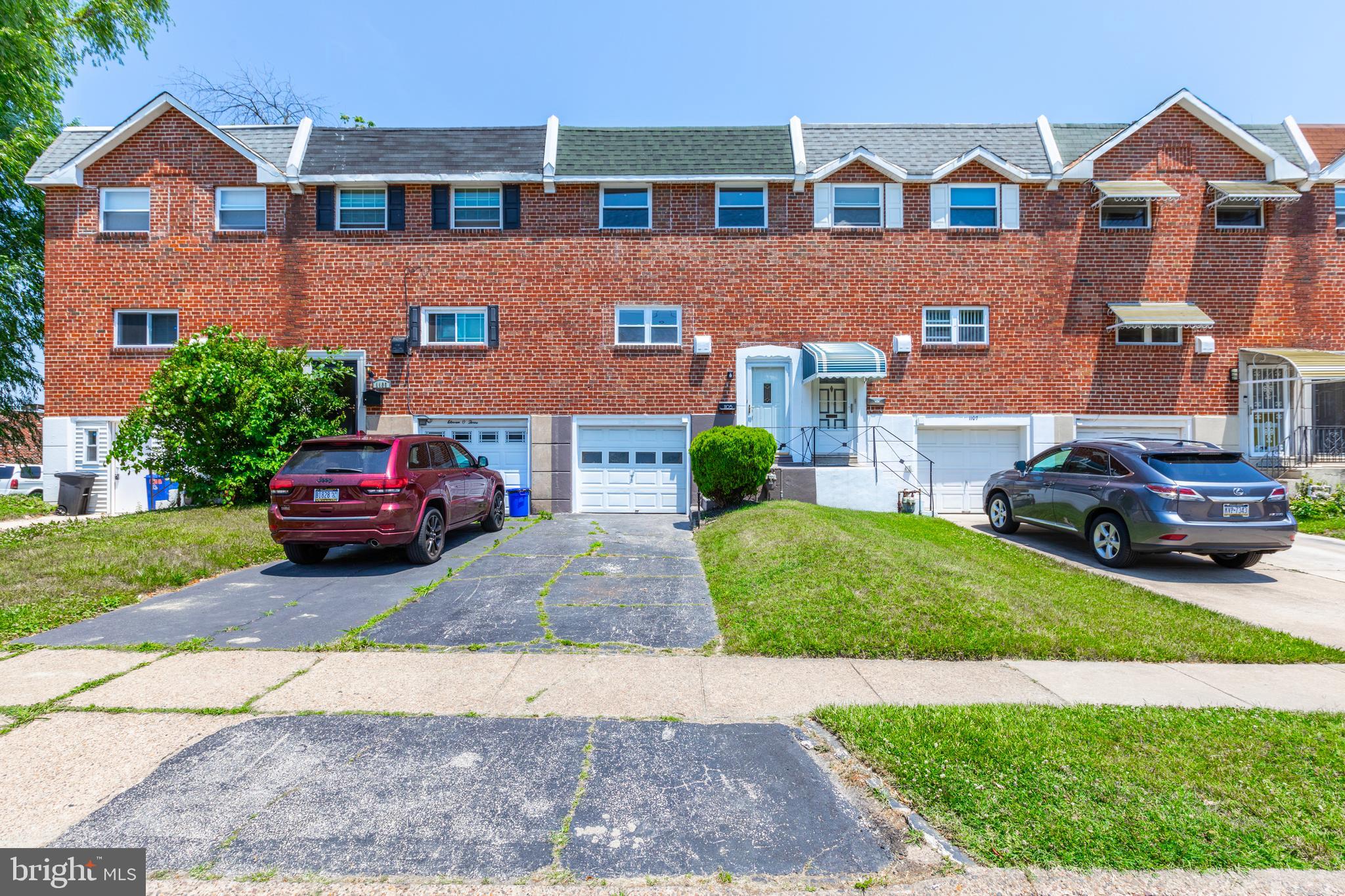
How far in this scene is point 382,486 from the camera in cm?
834

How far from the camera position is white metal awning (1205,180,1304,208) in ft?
50.1

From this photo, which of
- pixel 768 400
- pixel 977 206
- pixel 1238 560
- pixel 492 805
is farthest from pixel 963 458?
pixel 492 805

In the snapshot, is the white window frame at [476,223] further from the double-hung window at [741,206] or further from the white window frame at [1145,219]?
the white window frame at [1145,219]

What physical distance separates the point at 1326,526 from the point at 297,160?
23.7 meters

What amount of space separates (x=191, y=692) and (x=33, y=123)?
22.4 metres

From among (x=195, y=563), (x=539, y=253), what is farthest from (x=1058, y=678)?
(x=539, y=253)

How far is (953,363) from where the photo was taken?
1577 cm

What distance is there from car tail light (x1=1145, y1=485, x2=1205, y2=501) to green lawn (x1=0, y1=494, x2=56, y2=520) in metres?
22.4

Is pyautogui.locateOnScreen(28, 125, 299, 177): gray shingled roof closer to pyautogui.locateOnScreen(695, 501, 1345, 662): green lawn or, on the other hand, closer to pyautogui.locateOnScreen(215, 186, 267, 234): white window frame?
pyautogui.locateOnScreen(215, 186, 267, 234): white window frame

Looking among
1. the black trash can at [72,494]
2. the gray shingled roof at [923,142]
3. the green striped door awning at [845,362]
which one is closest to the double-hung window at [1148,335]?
the gray shingled roof at [923,142]

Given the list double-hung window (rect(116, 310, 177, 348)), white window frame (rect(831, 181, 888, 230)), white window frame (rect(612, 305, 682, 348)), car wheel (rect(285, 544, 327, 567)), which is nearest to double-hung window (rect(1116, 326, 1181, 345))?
white window frame (rect(831, 181, 888, 230))

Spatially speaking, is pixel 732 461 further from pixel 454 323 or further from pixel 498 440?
pixel 454 323

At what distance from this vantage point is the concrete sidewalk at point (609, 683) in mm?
4422

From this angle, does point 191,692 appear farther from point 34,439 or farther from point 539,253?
point 34,439
